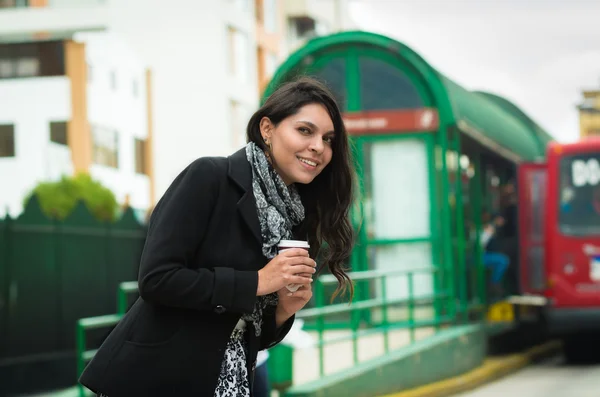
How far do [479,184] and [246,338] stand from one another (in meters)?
13.2

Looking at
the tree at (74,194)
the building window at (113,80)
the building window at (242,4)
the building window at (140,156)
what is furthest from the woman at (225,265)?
the building window at (242,4)

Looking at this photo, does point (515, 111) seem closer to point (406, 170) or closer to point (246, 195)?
point (406, 170)

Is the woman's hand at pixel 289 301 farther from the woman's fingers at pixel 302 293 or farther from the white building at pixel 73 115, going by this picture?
the white building at pixel 73 115

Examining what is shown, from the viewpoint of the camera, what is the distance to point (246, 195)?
301cm

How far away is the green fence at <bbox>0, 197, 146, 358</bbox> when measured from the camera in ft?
41.7

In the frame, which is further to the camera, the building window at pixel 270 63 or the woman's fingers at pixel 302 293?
the building window at pixel 270 63

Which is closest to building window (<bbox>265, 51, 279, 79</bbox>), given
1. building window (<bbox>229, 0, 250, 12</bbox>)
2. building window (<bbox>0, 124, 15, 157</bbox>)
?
building window (<bbox>229, 0, 250, 12</bbox>)

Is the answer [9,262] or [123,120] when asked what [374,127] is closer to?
[9,262]

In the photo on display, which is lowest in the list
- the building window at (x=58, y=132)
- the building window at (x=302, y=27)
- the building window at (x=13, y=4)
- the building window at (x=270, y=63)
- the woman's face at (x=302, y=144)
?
the woman's face at (x=302, y=144)

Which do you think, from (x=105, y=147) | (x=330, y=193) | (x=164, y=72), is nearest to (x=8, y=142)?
(x=105, y=147)

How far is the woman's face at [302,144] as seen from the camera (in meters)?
3.10

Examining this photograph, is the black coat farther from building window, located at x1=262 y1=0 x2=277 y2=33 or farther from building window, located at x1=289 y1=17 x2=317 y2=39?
building window, located at x1=289 y1=17 x2=317 y2=39

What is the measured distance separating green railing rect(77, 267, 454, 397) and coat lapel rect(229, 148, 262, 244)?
2.98 feet

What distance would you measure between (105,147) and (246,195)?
4394 cm
